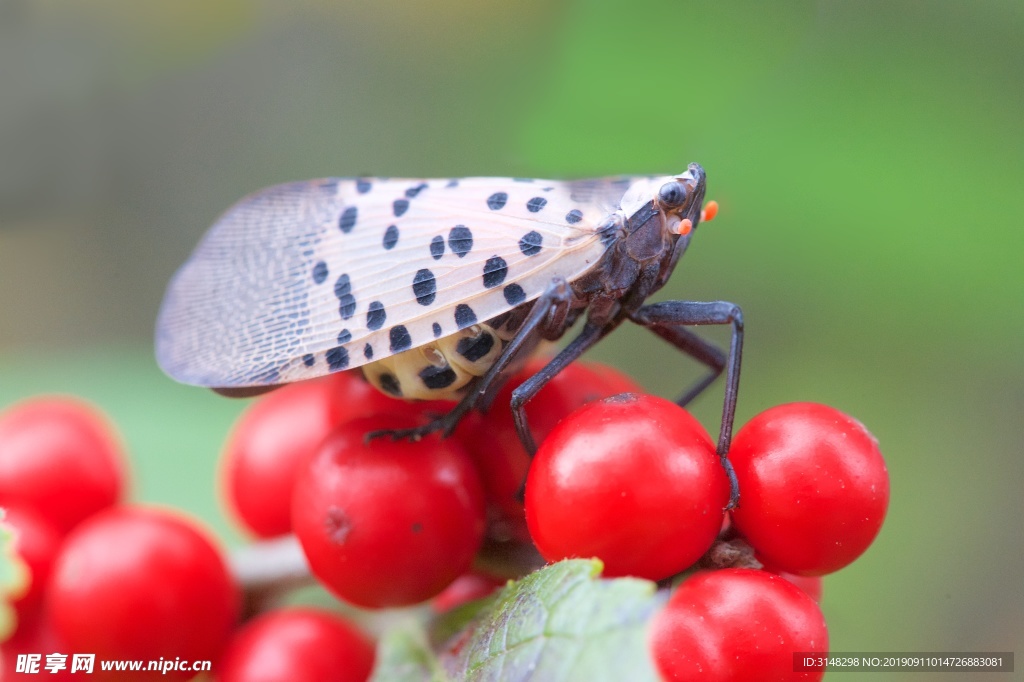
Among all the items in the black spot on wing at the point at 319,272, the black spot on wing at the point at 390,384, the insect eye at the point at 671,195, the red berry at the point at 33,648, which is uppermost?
the insect eye at the point at 671,195

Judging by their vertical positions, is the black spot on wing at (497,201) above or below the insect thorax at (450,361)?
above

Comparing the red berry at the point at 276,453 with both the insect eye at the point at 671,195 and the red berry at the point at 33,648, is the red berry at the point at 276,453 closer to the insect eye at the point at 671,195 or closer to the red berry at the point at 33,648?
the red berry at the point at 33,648

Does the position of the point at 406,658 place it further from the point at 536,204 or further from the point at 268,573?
the point at 536,204

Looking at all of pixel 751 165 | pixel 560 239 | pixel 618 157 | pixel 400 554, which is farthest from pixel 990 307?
pixel 400 554

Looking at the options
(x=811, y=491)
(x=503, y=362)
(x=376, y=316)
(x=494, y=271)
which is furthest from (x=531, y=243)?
(x=811, y=491)

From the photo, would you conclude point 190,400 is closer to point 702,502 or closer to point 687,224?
point 687,224

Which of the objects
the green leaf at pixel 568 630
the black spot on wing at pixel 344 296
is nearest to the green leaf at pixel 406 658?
the green leaf at pixel 568 630
